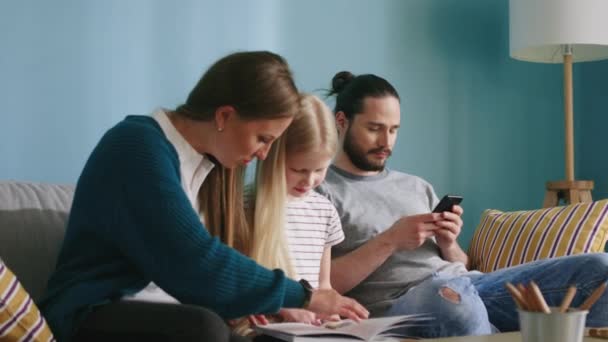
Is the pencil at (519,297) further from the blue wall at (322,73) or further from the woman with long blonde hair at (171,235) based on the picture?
the blue wall at (322,73)

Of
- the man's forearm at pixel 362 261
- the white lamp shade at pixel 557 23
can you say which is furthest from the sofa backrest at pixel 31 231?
the white lamp shade at pixel 557 23

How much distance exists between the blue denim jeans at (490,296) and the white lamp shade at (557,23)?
1.05m

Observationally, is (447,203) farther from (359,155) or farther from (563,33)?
(563,33)

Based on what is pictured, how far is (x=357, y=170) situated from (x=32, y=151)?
89 centimetres

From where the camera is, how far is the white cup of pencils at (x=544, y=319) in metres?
1.05

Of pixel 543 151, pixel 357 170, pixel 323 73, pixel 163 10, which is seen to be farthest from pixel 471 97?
pixel 163 10

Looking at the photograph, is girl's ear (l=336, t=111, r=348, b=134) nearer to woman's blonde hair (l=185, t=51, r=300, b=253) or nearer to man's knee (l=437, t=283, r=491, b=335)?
man's knee (l=437, t=283, r=491, b=335)

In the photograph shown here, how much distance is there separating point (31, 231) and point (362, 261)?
853 mm

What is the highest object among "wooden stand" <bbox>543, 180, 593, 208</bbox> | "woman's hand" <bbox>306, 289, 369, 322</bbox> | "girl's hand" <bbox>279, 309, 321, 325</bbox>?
"woman's hand" <bbox>306, 289, 369, 322</bbox>

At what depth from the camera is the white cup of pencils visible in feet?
3.43

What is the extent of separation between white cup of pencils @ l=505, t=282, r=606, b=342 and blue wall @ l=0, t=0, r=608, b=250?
4.44ft

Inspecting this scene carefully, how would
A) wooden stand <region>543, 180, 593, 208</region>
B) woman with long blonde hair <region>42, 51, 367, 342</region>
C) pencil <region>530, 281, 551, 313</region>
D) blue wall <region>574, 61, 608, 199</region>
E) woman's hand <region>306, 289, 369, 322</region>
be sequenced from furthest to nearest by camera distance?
blue wall <region>574, 61, 608, 199</region>
wooden stand <region>543, 180, 593, 208</region>
woman's hand <region>306, 289, 369, 322</region>
woman with long blonde hair <region>42, 51, 367, 342</region>
pencil <region>530, 281, 551, 313</region>

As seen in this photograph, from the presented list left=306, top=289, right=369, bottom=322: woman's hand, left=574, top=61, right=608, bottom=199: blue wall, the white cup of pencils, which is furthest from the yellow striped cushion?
left=574, top=61, right=608, bottom=199: blue wall

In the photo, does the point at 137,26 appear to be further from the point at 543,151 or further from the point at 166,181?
the point at 543,151
